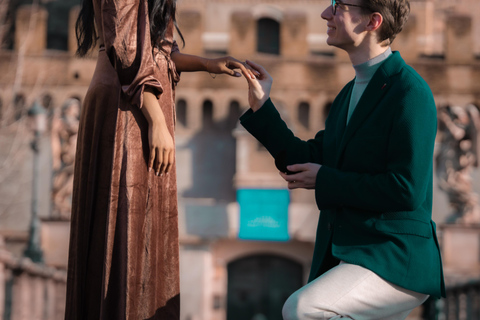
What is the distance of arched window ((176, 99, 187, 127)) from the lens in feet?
78.4

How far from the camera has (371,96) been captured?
3035 millimetres

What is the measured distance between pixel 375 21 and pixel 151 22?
0.69 m

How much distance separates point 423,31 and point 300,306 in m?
22.6

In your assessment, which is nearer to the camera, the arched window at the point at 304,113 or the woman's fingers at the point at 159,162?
the woman's fingers at the point at 159,162

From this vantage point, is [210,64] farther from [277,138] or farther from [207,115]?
[207,115]

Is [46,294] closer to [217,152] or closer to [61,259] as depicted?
[61,259]

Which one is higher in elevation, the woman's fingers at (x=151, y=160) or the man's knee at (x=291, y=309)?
the woman's fingers at (x=151, y=160)

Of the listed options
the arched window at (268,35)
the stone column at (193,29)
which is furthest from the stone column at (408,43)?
the stone column at (193,29)

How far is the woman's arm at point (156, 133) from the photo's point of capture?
319 centimetres

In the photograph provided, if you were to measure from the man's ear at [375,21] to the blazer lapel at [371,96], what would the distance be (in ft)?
0.34

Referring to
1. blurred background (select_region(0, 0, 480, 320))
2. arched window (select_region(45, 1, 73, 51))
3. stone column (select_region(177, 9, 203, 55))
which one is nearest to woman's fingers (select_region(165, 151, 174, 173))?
blurred background (select_region(0, 0, 480, 320))

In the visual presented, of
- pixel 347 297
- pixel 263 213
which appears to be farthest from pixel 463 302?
pixel 347 297

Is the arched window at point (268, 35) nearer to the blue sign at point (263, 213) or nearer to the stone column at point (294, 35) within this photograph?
the stone column at point (294, 35)

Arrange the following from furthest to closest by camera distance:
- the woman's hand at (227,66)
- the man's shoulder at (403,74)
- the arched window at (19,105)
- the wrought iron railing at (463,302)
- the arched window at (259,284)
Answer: the arched window at (259,284) < the arched window at (19,105) < the wrought iron railing at (463,302) < the woman's hand at (227,66) < the man's shoulder at (403,74)
